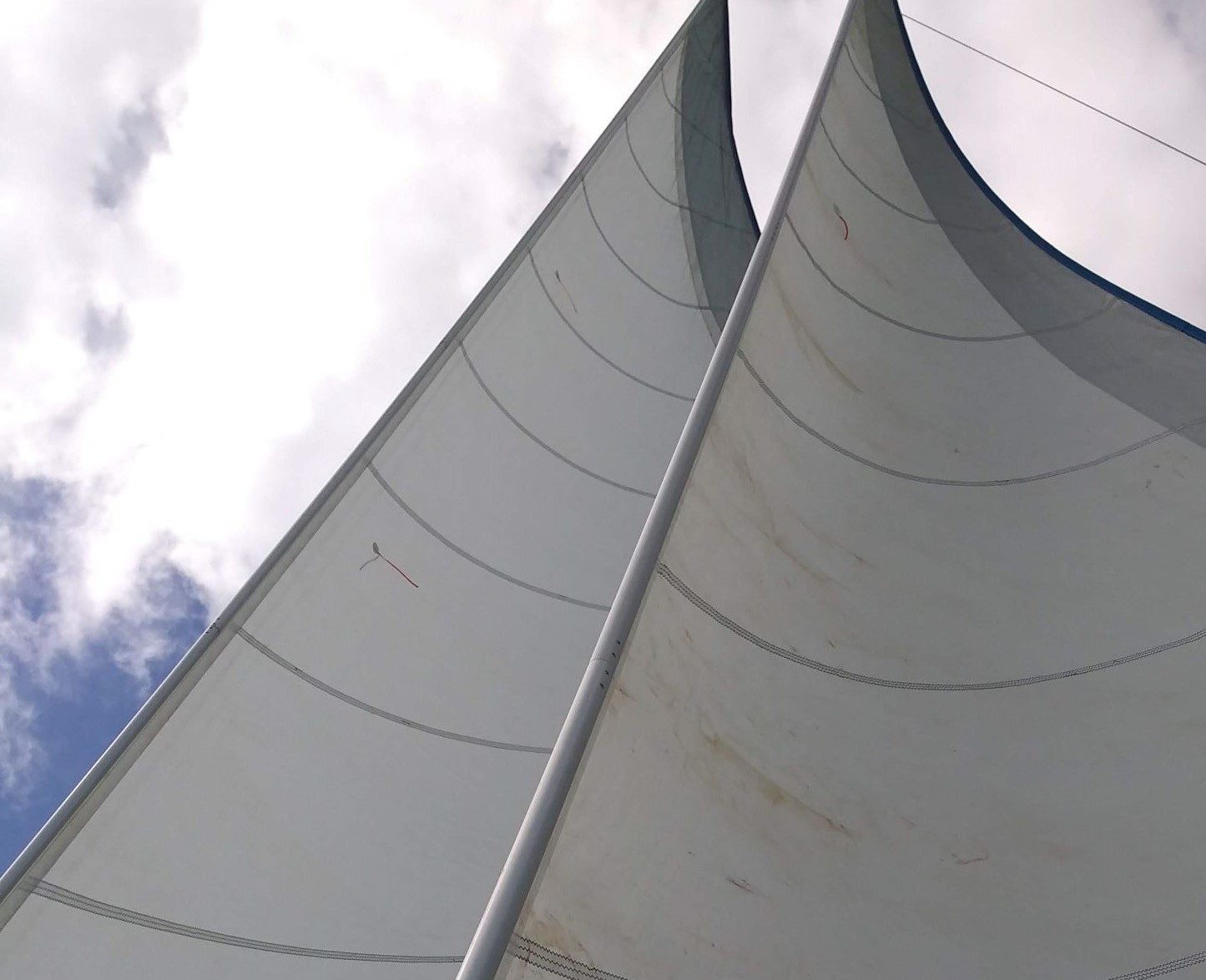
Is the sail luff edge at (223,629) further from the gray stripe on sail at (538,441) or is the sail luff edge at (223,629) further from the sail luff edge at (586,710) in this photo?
the sail luff edge at (586,710)

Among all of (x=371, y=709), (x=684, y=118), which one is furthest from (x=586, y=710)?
(x=684, y=118)

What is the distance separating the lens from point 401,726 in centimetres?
454

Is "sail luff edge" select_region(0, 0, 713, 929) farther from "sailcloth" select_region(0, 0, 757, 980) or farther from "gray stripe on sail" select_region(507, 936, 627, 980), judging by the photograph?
"gray stripe on sail" select_region(507, 936, 627, 980)

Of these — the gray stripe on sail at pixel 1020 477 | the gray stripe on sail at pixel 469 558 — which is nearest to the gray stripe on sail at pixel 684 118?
the gray stripe on sail at pixel 469 558

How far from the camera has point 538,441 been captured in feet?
21.3

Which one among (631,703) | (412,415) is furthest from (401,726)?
(631,703)

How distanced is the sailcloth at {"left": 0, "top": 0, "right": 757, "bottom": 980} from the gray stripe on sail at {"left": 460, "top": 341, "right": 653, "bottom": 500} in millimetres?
17

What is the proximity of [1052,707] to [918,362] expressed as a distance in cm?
243

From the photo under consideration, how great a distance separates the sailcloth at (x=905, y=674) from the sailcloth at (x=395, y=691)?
205 cm

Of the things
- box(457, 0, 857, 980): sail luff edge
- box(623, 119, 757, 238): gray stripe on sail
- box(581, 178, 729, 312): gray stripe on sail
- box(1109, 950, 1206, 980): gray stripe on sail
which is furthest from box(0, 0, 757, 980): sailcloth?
box(1109, 950, 1206, 980): gray stripe on sail

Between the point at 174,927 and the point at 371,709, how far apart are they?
1.25 meters

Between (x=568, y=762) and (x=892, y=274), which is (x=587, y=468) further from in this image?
(x=568, y=762)

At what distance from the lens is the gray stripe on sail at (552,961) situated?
1.77 metres

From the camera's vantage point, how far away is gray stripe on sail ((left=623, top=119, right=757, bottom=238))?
9383 millimetres
